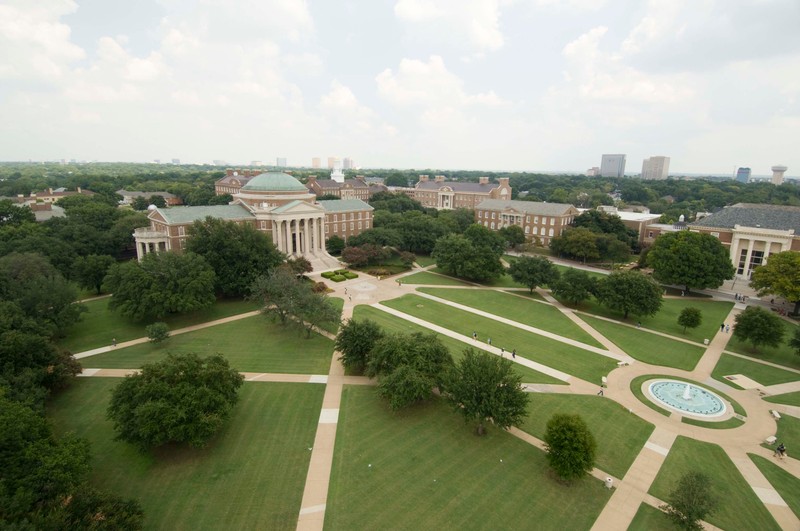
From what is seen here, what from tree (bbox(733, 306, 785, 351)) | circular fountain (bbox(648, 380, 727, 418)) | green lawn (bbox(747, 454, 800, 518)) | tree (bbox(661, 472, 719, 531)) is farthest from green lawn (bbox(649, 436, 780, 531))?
tree (bbox(733, 306, 785, 351))

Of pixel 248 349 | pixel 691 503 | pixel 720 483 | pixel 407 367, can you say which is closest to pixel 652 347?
pixel 720 483

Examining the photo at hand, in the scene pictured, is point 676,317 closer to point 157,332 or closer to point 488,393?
point 488,393


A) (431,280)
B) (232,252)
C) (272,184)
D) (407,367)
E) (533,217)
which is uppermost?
(272,184)

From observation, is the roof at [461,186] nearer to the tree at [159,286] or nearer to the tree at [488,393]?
the tree at [159,286]

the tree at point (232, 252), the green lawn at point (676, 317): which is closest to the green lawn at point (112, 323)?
the tree at point (232, 252)

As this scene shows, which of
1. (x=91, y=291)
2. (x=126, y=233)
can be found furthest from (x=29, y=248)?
(x=126, y=233)
